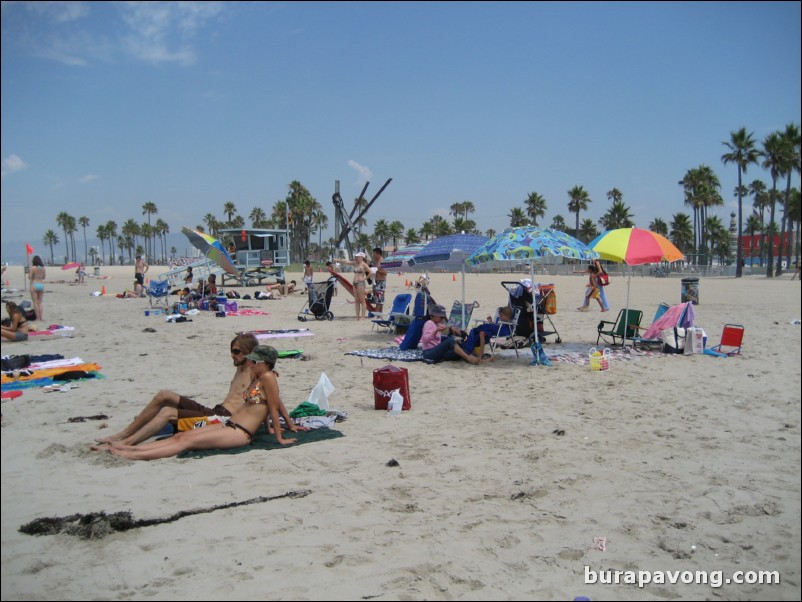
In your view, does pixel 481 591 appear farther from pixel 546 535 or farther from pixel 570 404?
pixel 570 404

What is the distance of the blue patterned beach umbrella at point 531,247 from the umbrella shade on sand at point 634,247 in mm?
277

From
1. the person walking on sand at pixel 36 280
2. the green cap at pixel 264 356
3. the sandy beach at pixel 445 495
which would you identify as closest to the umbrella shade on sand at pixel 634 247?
the sandy beach at pixel 445 495

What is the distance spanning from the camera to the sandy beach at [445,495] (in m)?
2.77

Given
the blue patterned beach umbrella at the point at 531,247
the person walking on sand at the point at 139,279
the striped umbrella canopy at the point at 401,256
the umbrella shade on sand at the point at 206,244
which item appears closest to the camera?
the blue patterned beach umbrella at the point at 531,247

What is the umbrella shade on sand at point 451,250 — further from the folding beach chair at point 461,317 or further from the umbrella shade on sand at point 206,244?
the umbrella shade on sand at point 206,244

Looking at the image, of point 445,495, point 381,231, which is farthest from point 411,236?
point 445,495

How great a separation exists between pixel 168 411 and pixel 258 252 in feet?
78.7

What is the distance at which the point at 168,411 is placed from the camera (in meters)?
4.75

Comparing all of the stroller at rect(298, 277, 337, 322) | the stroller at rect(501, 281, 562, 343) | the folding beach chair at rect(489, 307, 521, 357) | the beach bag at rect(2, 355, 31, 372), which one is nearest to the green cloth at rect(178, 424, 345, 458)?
the beach bag at rect(2, 355, 31, 372)

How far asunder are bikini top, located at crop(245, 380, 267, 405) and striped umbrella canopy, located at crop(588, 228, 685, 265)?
5.27 meters

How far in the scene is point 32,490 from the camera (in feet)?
12.0

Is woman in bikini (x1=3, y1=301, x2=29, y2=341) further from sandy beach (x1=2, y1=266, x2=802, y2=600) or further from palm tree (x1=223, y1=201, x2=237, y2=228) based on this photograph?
palm tree (x1=223, y1=201, x2=237, y2=228)

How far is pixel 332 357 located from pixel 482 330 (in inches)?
95.4

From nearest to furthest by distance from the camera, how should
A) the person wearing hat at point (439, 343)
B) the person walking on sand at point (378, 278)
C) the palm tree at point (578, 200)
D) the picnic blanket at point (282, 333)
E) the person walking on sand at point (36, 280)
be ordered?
the person walking on sand at point (36, 280) → the person wearing hat at point (439, 343) → the picnic blanket at point (282, 333) → the person walking on sand at point (378, 278) → the palm tree at point (578, 200)
